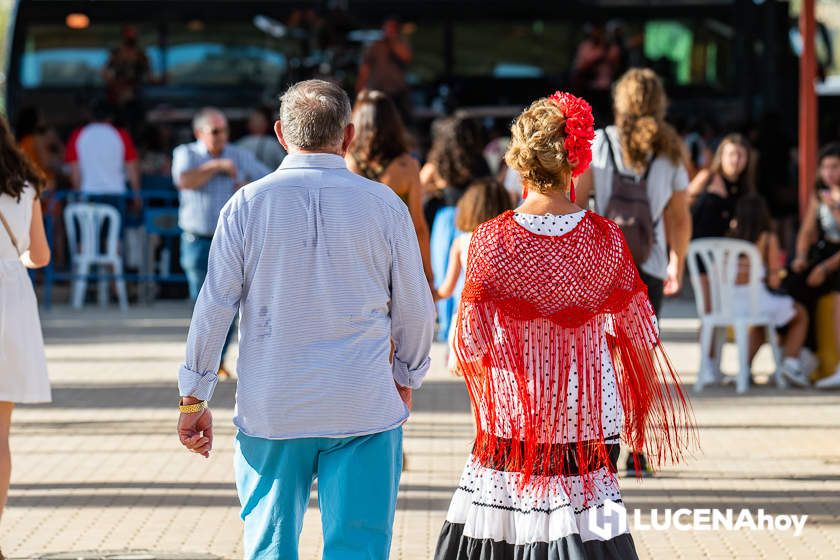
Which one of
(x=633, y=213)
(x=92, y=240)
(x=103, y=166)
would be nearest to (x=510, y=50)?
(x=103, y=166)

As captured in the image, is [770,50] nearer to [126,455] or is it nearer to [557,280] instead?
[126,455]

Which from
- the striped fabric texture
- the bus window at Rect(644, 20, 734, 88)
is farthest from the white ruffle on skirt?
the bus window at Rect(644, 20, 734, 88)

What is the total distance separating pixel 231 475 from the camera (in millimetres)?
7699

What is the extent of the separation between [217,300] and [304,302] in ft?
0.78

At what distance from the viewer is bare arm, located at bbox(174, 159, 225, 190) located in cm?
1120

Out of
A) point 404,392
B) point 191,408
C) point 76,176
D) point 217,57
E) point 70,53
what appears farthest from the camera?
point 70,53

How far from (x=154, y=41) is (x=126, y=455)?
15.0 m

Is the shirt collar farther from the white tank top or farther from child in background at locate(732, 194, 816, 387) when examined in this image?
child in background at locate(732, 194, 816, 387)

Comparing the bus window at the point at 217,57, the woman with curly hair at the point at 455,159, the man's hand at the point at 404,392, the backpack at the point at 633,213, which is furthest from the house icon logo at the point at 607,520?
the bus window at the point at 217,57

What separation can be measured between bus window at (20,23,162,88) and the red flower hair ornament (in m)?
18.2

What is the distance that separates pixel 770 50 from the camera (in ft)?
73.6

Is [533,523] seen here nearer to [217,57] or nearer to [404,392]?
[404,392]

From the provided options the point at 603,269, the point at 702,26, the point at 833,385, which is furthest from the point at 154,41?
the point at 603,269

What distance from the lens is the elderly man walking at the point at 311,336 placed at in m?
4.26
